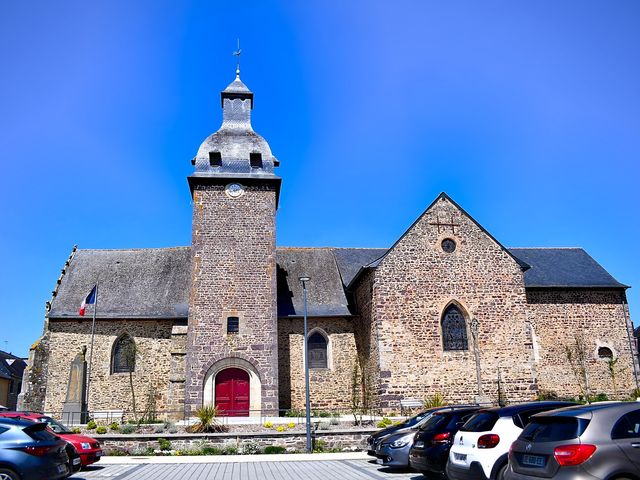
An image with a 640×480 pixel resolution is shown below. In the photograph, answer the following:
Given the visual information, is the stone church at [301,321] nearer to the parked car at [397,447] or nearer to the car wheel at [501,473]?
the parked car at [397,447]

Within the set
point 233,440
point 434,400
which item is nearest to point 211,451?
point 233,440

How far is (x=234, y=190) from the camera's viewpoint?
26.2m

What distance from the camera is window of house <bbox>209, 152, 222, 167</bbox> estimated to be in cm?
2642

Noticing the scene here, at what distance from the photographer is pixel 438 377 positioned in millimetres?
23250

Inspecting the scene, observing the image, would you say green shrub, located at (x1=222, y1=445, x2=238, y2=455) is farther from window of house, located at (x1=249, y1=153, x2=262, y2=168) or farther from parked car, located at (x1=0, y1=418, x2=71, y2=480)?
window of house, located at (x1=249, y1=153, x2=262, y2=168)

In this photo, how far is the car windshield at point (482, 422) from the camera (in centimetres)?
920

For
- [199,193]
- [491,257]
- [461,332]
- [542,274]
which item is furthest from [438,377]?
[199,193]

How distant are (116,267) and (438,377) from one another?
18.0 meters

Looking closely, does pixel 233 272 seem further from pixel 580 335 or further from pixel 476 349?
pixel 580 335

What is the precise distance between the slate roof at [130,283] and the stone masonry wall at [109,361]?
0.61 meters

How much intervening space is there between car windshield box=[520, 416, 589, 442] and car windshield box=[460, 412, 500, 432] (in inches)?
60.7

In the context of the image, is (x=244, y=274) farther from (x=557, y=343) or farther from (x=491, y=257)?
(x=557, y=343)

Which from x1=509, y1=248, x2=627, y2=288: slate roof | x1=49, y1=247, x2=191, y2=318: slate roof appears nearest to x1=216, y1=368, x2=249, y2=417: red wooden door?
x1=49, y1=247, x2=191, y2=318: slate roof

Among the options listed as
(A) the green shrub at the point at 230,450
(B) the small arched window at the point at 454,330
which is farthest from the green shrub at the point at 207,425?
(B) the small arched window at the point at 454,330
